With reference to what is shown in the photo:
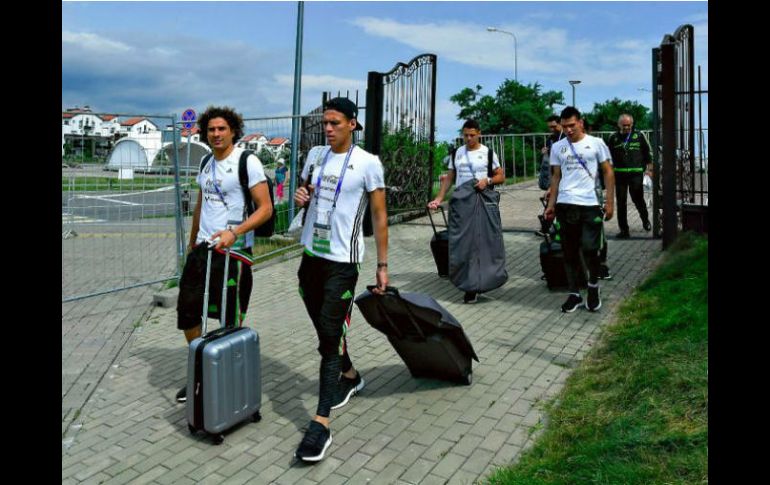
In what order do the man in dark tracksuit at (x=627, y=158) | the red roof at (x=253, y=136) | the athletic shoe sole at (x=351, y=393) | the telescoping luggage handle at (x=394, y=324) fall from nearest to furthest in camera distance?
the telescoping luggage handle at (x=394, y=324) → the athletic shoe sole at (x=351, y=393) → the red roof at (x=253, y=136) → the man in dark tracksuit at (x=627, y=158)

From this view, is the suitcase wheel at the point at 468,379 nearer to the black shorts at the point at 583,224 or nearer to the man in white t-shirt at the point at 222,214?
the man in white t-shirt at the point at 222,214

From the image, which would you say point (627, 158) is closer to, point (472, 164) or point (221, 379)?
point (472, 164)

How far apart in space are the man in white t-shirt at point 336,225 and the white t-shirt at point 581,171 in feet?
9.89

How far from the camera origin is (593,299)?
22.7 feet

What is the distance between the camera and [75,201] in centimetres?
803

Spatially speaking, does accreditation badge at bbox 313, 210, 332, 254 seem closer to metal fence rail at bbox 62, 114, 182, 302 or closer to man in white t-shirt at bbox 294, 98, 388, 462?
man in white t-shirt at bbox 294, 98, 388, 462

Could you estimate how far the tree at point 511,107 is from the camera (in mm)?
49562

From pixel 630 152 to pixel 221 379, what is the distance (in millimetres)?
8244

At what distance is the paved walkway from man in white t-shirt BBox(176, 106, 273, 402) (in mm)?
733

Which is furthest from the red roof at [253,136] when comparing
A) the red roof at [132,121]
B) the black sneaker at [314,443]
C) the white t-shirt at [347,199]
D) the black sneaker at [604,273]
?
the black sneaker at [314,443]

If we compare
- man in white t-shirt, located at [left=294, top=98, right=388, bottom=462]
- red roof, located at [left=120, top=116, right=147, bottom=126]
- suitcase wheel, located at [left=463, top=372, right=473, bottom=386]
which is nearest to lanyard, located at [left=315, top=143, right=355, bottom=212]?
man in white t-shirt, located at [left=294, top=98, right=388, bottom=462]

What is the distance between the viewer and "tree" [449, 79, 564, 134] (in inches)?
1951
